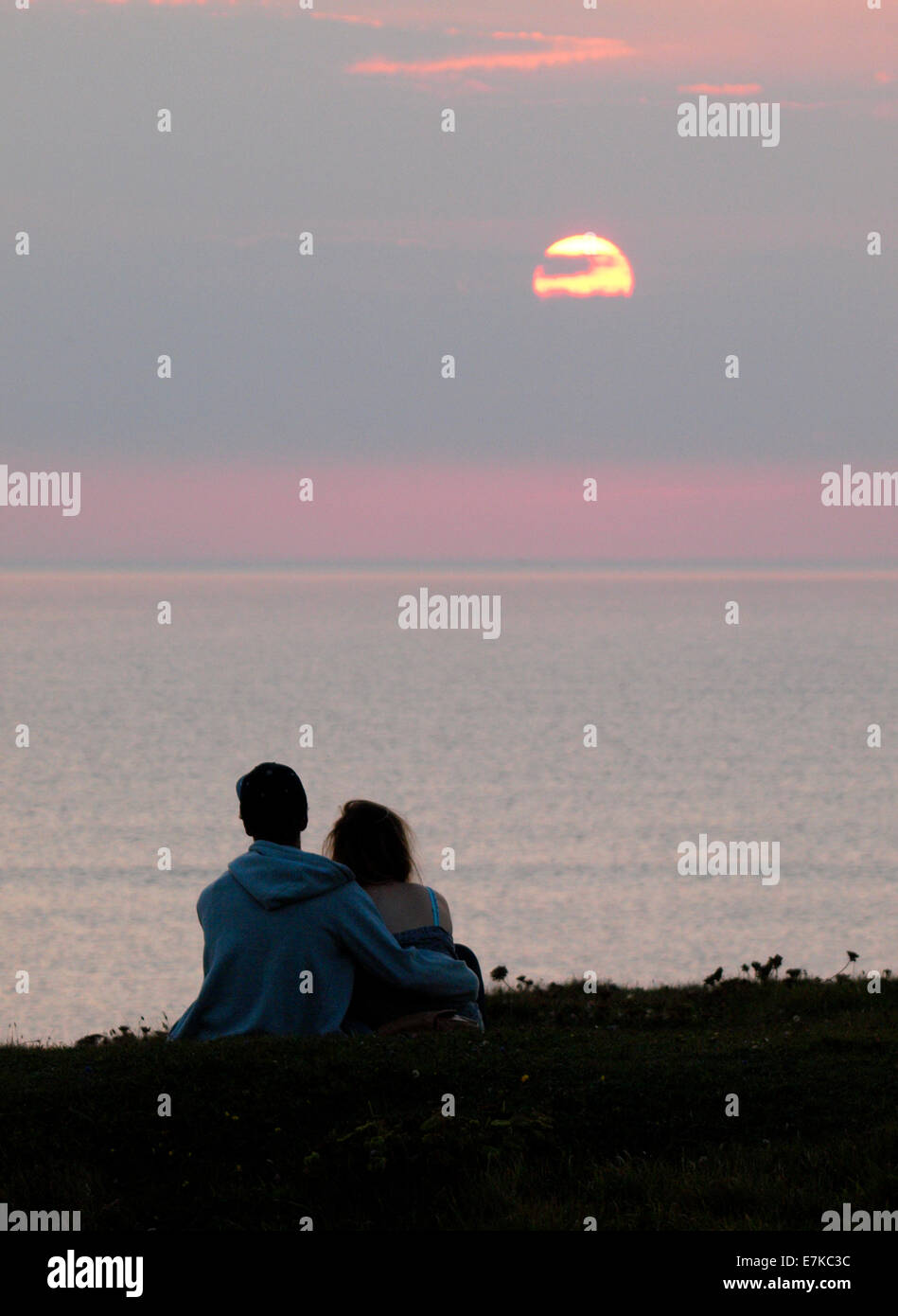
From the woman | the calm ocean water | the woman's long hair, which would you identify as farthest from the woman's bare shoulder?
the calm ocean water

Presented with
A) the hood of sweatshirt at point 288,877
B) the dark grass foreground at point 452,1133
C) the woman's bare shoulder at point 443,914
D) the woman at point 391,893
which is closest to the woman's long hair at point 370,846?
the woman at point 391,893

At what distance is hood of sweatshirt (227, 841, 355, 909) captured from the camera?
9.19 metres

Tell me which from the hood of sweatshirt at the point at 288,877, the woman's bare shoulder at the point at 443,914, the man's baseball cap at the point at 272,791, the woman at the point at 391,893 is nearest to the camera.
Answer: the hood of sweatshirt at the point at 288,877

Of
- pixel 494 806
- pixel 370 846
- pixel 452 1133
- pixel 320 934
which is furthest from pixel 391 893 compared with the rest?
pixel 494 806

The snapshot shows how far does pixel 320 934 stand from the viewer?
9164 mm

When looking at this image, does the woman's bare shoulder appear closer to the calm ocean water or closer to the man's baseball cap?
the man's baseball cap

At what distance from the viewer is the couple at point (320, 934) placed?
9.21 metres

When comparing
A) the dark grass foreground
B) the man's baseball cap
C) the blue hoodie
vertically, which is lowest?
the dark grass foreground

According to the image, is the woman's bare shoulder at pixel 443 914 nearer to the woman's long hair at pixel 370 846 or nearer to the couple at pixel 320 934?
the couple at pixel 320 934

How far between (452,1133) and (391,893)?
1673 mm

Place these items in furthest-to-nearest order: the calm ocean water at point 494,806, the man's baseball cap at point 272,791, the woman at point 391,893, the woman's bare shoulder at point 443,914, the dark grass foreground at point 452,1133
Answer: the calm ocean water at point 494,806 → the woman's bare shoulder at point 443,914 → the woman at point 391,893 → the man's baseball cap at point 272,791 → the dark grass foreground at point 452,1133

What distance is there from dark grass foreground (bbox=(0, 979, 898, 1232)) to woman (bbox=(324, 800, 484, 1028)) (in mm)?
349

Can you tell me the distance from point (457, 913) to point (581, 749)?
3268 cm
